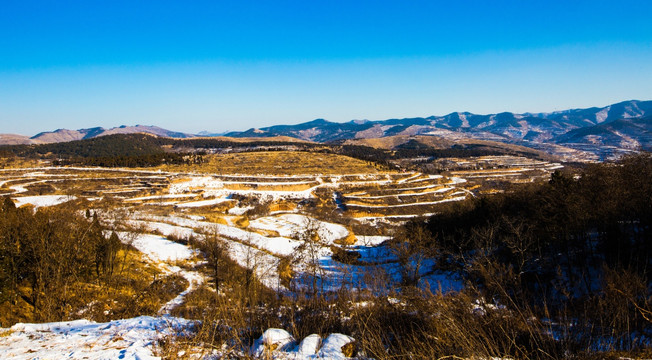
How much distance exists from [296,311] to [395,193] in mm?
54232

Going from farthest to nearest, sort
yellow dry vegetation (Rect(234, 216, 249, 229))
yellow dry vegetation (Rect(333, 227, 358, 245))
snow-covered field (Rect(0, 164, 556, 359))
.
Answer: yellow dry vegetation (Rect(234, 216, 249, 229)) < yellow dry vegetation (Rect(333, 227, 358, 245)) < snow-covered field (Rect(0, 164, 556, 359))

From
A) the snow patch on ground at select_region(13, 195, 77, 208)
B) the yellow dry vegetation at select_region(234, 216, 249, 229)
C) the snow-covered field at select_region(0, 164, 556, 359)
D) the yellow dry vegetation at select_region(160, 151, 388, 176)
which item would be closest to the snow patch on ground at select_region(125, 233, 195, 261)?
the snow-covered field at select_region(0, 164, 556, 359)

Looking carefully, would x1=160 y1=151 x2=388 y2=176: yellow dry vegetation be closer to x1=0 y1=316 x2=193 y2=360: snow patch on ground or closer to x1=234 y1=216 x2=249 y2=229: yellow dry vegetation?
x1=234 y1=216 x2=249 y2=229: yellow dry vegetation

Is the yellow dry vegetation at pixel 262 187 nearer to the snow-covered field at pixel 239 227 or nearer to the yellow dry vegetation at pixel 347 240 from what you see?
the snow-covered field at pixel 239 227

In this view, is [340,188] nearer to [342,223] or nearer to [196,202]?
[342,223]

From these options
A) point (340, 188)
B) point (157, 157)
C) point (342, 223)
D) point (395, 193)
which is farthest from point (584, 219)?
point (157, 157)

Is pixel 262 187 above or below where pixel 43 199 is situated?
below

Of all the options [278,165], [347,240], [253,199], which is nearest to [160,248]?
[347,240]

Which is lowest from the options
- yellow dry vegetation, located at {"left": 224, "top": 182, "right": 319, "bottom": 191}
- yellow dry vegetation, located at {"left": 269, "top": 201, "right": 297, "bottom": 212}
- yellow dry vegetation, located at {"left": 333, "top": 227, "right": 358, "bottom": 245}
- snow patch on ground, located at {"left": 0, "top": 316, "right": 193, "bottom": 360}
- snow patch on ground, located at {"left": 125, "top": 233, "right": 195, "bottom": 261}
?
yellow dry vegetation, located at {"left": 333, "top": 227, "right": 358, "bottom": 245}

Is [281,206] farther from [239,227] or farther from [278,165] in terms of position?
[278,165]

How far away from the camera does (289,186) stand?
60.0 meters

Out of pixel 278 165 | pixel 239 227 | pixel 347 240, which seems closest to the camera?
pixel 347 240

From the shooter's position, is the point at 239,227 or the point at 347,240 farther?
the point at 239,227

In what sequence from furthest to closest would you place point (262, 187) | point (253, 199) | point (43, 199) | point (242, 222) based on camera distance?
1. point (262, 187)
2. point (253, 199)
3. point (43, 199)
4. point (242, 222)
